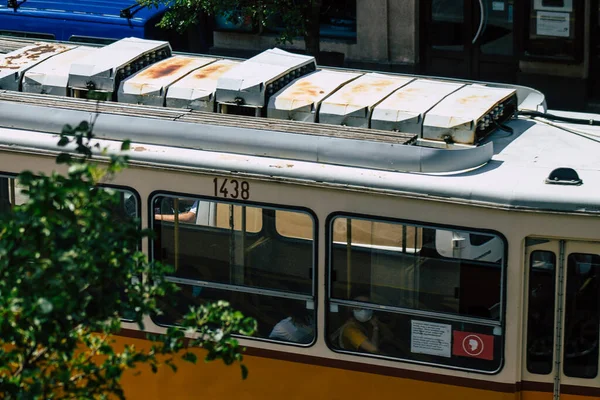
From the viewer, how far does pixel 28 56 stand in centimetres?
916

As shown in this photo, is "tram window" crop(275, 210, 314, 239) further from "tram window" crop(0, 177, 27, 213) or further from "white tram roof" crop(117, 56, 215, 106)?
"tram window" crop(0, 177, 27, 213)

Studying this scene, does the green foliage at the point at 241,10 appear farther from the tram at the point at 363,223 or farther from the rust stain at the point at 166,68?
the tram at the point at 363,223

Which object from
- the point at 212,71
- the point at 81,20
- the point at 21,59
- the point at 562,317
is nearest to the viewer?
the point at 562,317

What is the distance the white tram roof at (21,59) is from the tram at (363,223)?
22.4 inches

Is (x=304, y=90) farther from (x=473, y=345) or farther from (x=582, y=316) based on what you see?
(x=582, y=316)

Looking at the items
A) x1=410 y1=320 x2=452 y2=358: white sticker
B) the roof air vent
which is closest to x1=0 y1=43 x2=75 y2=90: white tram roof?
x1=410 y1=320 x2=452 y2=358: white sticker

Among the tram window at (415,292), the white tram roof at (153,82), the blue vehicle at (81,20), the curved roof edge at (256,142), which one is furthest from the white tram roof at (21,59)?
the blue vehicle at (81,20)

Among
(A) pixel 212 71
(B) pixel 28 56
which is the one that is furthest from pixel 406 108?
(B) pixel 28 56

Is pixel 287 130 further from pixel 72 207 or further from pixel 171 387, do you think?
pixel 72 207

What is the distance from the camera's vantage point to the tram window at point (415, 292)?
718 cm

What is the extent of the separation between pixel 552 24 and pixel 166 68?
977 cm

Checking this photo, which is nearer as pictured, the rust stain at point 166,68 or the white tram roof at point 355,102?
the white tram roof at point 355,102

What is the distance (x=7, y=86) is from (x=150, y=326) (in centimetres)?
219

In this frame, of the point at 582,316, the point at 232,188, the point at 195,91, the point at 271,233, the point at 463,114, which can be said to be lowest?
the point at 582,316
